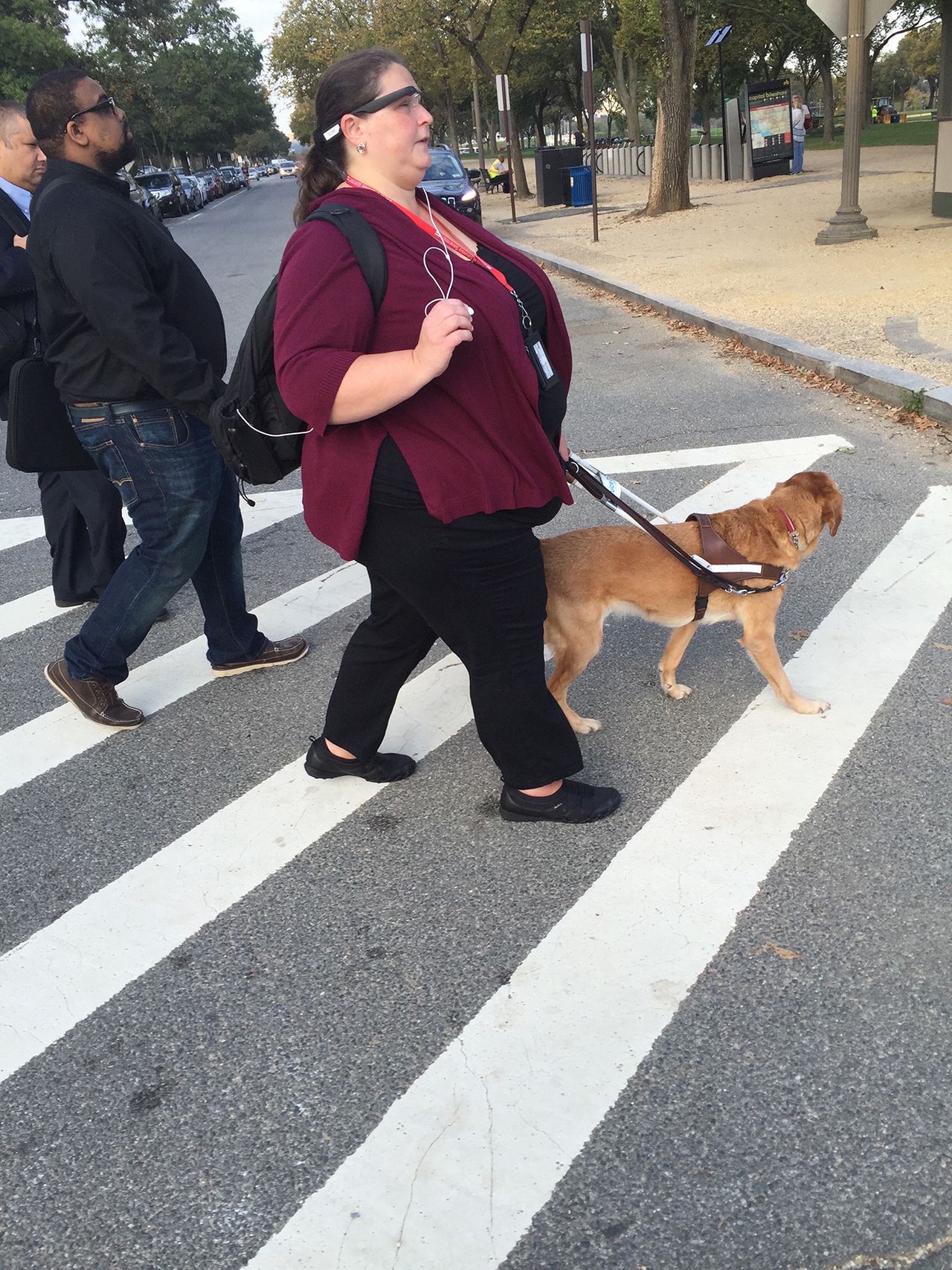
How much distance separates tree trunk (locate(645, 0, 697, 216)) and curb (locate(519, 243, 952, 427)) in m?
9.43

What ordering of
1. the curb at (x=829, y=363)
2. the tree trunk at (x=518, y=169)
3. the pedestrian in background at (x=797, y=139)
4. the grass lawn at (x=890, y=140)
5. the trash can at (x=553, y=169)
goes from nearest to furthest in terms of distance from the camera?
the curb at (x=829, y=363) < the trash can at (x=553, y=169) < the pedestrian in background at (x=797, y=139) < the tree trunk at (x=518, y=169) < the grass lawn at (x=890, y=140)

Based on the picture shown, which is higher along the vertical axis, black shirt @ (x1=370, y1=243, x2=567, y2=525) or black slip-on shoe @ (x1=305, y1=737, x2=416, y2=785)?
black shirt @ (x1=370, y1=243, x2=567, y2=525)

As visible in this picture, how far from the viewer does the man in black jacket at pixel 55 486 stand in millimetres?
4426

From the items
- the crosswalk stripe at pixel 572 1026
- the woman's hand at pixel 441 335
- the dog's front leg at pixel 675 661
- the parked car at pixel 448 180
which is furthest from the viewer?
the parked car at pixel 448 180

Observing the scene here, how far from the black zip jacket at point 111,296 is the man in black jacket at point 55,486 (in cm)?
83

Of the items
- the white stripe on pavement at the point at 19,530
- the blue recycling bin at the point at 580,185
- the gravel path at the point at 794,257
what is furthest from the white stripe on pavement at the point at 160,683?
the blue recycling bin at the point at 580,185

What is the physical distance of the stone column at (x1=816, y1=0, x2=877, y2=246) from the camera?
12.1m

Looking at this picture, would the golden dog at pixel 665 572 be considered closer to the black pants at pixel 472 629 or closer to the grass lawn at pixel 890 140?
the black pants at pixel 472 629

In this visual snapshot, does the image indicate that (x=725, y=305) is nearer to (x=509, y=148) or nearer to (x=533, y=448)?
(x=533, y=448)

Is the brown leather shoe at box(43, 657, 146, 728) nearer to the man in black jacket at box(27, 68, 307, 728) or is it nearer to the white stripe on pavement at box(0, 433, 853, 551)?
the man in black jacket at box(27, 68, 307, 728)

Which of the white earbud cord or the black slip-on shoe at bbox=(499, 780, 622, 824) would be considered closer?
the white earbud cord

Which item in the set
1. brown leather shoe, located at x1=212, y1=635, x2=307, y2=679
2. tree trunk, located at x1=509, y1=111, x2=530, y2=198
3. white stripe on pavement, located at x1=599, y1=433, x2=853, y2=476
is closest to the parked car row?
tree trunk, located at x1=509, y1=111, x2=530, y2=198

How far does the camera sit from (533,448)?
2779mm

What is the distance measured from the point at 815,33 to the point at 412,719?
4826 cm
